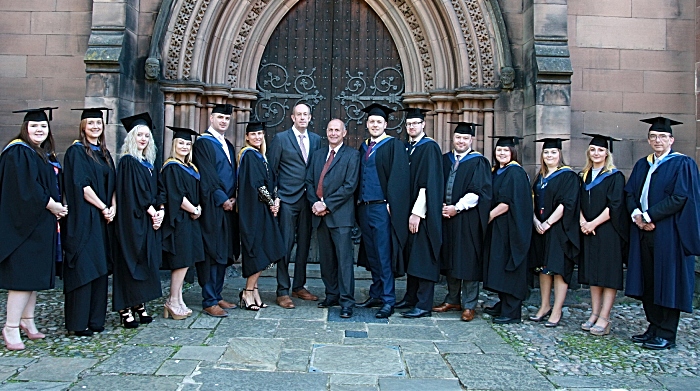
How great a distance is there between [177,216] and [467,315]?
286 centimetres

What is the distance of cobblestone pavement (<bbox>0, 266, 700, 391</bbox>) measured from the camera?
12.9 ft

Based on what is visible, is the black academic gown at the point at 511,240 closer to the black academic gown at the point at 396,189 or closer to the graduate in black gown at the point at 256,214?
the black academic gown at the point at 396,189

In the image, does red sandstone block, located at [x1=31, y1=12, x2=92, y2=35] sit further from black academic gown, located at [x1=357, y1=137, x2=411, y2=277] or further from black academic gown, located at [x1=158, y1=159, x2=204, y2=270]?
black academic gown, located at [x1=357, y1=137, x2=411, y2=277]

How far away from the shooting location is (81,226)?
15.9ft

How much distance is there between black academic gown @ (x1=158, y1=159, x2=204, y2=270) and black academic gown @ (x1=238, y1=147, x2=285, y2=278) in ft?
1.55

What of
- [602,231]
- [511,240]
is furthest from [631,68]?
[511,240]

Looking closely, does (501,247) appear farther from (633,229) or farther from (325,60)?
(325,60)

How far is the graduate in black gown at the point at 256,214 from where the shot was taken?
5.76 meters

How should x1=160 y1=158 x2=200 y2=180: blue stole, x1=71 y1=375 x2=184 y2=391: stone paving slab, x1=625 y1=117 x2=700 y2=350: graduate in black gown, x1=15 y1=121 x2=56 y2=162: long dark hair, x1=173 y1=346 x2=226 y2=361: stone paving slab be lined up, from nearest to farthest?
x1=71 y1=375 x2=184 y2=391: stone paving slab < x1=173 y1=346 x2=226 y2=361: stone paving slab < x1=15 y1=121 x2=56 y2=162: long dark hair < x1=625 y1=117 x2=700 y2=350: graduate in black gown < x1=160 y1=158 x2=200 y2=180: blue stole

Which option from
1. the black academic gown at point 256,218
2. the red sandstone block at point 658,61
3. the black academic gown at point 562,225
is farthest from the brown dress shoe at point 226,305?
the red sandstone block at point 658,61

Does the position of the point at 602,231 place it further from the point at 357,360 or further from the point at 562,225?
the point at 357,360

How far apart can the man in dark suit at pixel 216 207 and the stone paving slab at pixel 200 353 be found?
3.27ft

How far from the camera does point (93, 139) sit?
5.07 metres

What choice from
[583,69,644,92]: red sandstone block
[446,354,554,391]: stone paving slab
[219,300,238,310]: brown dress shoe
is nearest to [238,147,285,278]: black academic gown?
[219,300,238,310]: brown dress shoe
